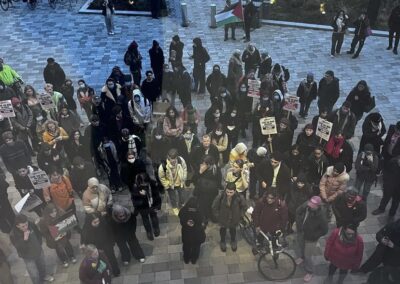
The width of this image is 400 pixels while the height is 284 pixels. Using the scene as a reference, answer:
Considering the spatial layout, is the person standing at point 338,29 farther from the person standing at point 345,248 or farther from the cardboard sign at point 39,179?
the cardboard sign at point 39,179

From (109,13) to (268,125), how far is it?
1091 cm

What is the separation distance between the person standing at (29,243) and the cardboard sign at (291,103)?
6001mm

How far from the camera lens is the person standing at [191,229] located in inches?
289

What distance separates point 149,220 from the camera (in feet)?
28.7

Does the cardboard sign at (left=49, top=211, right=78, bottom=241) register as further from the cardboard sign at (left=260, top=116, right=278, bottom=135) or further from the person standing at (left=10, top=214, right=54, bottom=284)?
the cardboard sign at (left=260, top=116, right=278, bottom=135)

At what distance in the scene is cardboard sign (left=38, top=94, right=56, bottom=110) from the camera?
10.5 meters

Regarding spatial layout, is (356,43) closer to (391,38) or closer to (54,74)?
(391,38)

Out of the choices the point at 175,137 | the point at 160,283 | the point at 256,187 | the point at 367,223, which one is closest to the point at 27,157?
the point at 175,137

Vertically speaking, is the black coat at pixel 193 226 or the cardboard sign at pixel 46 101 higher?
the cardboard sign at pixel 46 101

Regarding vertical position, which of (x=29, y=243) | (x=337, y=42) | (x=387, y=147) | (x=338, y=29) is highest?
(x=338, y=29)

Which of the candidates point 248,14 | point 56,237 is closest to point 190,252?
point 56,237

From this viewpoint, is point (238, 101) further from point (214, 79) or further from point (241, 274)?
point (241, 274)

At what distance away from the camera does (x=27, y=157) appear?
9281 mm

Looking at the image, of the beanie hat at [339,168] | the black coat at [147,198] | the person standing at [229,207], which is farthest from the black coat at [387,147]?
the black coat at [147,198]
